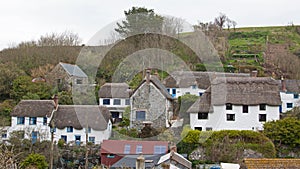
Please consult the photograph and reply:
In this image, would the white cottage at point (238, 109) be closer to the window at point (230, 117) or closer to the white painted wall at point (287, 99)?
the window at point (230, 117)

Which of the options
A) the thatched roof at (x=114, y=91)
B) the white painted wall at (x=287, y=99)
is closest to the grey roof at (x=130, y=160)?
the thatched roof at (x=114, y=91)

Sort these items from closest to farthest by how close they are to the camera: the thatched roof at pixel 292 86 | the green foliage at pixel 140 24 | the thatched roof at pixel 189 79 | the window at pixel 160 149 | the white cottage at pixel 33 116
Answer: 1. the window at pixel 160 149
2. the white cottage at pixel 33 116
3. the thatched roof at pixel 292 86
4. the thatched roof at pixel 189 79
5. the green foliage at pixel 140 24

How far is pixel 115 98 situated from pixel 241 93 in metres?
11.0

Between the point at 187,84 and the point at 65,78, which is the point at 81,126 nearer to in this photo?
the point at 65,78

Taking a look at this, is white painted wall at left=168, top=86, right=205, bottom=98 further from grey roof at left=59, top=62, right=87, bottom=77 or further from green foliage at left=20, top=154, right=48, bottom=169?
green foliage at left=20, top=154, right=48, bottom=169

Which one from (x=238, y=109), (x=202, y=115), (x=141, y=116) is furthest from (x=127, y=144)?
(x=238, y=109)

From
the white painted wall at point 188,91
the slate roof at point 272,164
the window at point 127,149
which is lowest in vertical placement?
the window at point 127,149

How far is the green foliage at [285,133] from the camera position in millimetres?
23844

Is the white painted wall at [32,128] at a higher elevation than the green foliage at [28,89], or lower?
lower

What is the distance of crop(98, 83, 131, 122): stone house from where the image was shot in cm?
3397

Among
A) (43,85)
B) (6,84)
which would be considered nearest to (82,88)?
(43,85)

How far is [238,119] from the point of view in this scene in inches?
1093

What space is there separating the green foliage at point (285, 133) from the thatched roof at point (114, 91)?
43.4 ft

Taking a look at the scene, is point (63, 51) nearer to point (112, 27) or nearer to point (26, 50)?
point (26, 50)
